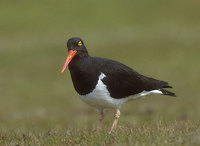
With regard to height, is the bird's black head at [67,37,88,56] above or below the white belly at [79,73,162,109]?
above

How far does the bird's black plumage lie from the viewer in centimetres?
878

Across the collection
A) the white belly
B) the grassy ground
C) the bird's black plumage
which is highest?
the bird's black plumage

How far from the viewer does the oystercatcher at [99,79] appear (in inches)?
344

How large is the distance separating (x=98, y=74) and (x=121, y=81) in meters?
0.76

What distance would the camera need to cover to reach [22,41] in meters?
36.4

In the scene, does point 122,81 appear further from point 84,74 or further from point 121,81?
point 84,74

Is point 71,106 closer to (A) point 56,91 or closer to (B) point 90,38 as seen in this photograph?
(A) point 56,91

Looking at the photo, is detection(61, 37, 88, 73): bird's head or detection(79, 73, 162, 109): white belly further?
detection(61, 37, 88, 73): bird's head

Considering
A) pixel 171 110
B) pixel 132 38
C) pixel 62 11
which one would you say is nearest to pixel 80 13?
pixel 62 11

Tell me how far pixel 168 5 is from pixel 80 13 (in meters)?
9.58

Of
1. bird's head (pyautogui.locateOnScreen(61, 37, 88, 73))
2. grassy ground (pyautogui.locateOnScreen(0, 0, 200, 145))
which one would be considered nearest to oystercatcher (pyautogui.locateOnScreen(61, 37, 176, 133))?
bird's head (pyautogui.locateOnScreen(61, 37, 88, 73))

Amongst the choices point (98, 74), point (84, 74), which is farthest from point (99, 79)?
point (84, 74)

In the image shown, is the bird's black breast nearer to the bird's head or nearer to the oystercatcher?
the oystercatcher

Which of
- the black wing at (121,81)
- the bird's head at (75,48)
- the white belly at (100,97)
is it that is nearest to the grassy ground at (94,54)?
the white belly at (100,97)
